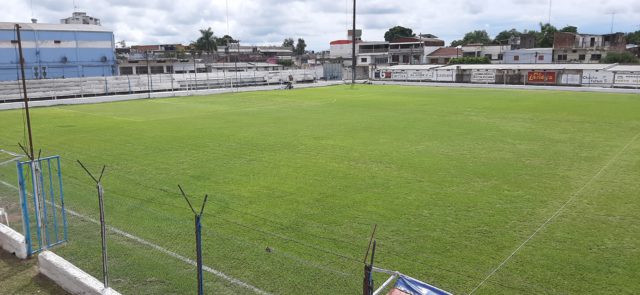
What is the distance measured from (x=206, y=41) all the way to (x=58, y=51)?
44.7 m

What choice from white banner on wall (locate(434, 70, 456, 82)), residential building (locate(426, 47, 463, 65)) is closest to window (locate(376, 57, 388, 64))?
residential building (locate(426, 47, 463, 65))

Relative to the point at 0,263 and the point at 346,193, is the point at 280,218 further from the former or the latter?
the point at 0,263

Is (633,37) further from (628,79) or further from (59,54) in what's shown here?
(59,54)

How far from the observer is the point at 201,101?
120 feet

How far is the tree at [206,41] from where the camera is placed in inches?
3962

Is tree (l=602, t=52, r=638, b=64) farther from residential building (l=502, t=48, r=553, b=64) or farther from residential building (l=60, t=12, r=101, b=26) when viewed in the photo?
residential building (l=60, t=12, r=101, b=26)

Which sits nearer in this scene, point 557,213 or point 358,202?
point 557,213

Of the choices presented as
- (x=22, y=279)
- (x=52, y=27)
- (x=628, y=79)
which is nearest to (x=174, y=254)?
(x=22, y=279)

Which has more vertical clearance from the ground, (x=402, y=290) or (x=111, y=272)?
(x=402, y=290)

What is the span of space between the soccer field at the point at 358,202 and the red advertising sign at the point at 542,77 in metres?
28.7

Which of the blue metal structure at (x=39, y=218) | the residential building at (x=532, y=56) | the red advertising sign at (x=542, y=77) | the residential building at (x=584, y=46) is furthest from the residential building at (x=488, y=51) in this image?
the blue metal structure at (x=39, y=218)

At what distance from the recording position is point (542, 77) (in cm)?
5016

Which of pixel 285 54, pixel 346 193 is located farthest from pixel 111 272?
pixel 285 54

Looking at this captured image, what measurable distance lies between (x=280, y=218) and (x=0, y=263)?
185 inches
